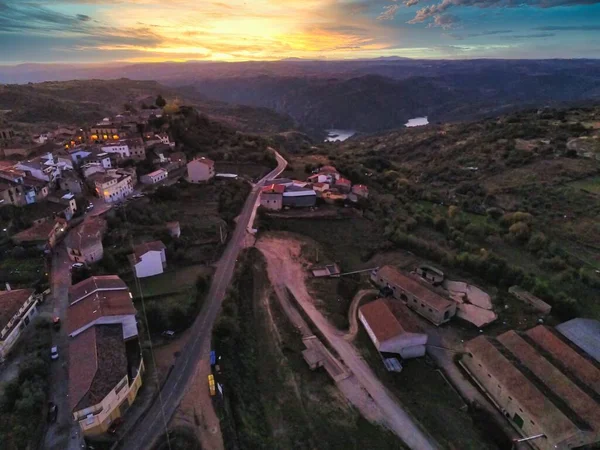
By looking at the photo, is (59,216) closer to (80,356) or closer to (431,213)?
(80,356)

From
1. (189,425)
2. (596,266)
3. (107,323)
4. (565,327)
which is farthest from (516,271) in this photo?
(107,323)

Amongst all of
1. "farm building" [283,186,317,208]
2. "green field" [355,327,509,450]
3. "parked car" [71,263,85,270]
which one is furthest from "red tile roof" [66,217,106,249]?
"green field" [355,327,509,450]

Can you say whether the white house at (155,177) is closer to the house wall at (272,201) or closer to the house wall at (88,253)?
the house wall at (272,201)

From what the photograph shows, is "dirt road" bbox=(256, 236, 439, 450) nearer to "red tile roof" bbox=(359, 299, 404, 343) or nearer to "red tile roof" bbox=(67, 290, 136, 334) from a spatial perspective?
"red tile roof" bbox=(359, 299, 404, 343)

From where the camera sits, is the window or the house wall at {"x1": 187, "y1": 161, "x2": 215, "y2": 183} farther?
the house wall at {"x1": 187, "y1": 161, "x2": 215, "y2": 183}

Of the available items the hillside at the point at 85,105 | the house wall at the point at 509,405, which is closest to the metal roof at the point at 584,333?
the house wall at the point at 509,405
